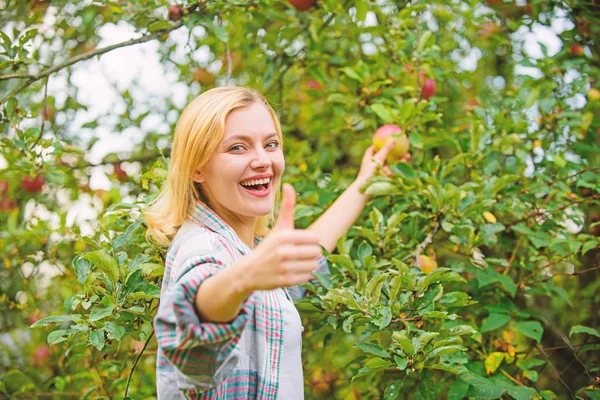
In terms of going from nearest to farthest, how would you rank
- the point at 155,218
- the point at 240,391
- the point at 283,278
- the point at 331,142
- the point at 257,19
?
the point at 283,278 → the point at 240,391 → the point at 155,218 → the point at 257,19 → the point at 331,142

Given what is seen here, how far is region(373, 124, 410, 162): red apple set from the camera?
1854 mm

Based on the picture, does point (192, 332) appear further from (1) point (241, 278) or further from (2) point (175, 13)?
(2) point (175, 13)

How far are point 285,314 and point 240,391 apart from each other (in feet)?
0.63

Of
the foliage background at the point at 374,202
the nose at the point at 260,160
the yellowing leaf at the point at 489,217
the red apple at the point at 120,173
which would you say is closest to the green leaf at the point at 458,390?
the foliage background at the point at 374,202

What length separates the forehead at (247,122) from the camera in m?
1.24

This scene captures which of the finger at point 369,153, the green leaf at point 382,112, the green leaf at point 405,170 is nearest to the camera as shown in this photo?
the green leaf at point 405,170

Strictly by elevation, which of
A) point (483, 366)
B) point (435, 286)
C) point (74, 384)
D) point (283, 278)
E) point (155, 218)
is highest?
point (283, 278)

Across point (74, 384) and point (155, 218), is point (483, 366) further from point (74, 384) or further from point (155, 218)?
point (74, 384)

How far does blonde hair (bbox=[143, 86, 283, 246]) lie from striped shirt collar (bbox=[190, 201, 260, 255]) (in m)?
0.03

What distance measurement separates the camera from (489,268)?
1.67 metres

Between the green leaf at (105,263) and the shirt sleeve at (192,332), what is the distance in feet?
1.31

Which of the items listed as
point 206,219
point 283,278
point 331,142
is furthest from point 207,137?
point 331,142

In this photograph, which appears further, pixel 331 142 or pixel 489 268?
pixel 331 142

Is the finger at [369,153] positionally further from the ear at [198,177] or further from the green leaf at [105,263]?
the green leaf at [105,263]
